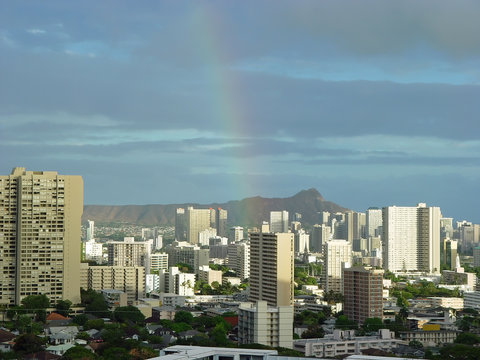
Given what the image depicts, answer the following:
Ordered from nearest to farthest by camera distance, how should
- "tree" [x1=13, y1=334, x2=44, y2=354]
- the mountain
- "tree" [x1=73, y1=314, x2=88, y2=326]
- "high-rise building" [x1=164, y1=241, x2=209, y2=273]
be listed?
"tree" [x1=13, y1=334, x2=44, y2=354] < "tree" [x1=73, y1=314, x2=88, y2=326] < "high-rise building" [x1=164, y1=241, x2=209, y2=273] < the mountain

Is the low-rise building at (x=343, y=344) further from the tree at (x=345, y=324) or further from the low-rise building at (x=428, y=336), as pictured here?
the tree at (x=345, y=324)

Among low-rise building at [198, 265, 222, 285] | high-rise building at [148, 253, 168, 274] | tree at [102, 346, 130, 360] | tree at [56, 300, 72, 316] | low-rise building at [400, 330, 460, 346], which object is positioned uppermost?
high-rise building at [148, 253, 168, 274]

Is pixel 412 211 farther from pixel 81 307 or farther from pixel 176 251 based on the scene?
pixel 81 307

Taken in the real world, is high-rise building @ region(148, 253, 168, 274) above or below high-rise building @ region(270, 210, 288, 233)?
below

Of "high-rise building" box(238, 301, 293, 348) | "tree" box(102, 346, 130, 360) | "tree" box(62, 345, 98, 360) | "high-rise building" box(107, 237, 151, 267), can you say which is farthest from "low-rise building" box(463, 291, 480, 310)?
"tree" box(62, 345, 98, 360)

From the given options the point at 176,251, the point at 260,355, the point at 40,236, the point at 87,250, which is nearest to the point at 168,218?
the point at 87,250

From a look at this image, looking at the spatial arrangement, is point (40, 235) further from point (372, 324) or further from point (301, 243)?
point (301, 243)

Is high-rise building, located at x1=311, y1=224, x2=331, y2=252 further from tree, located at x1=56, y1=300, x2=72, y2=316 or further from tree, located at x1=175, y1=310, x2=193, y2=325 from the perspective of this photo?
tree, located at x1=56, y1=300, x2=72, y2=316
